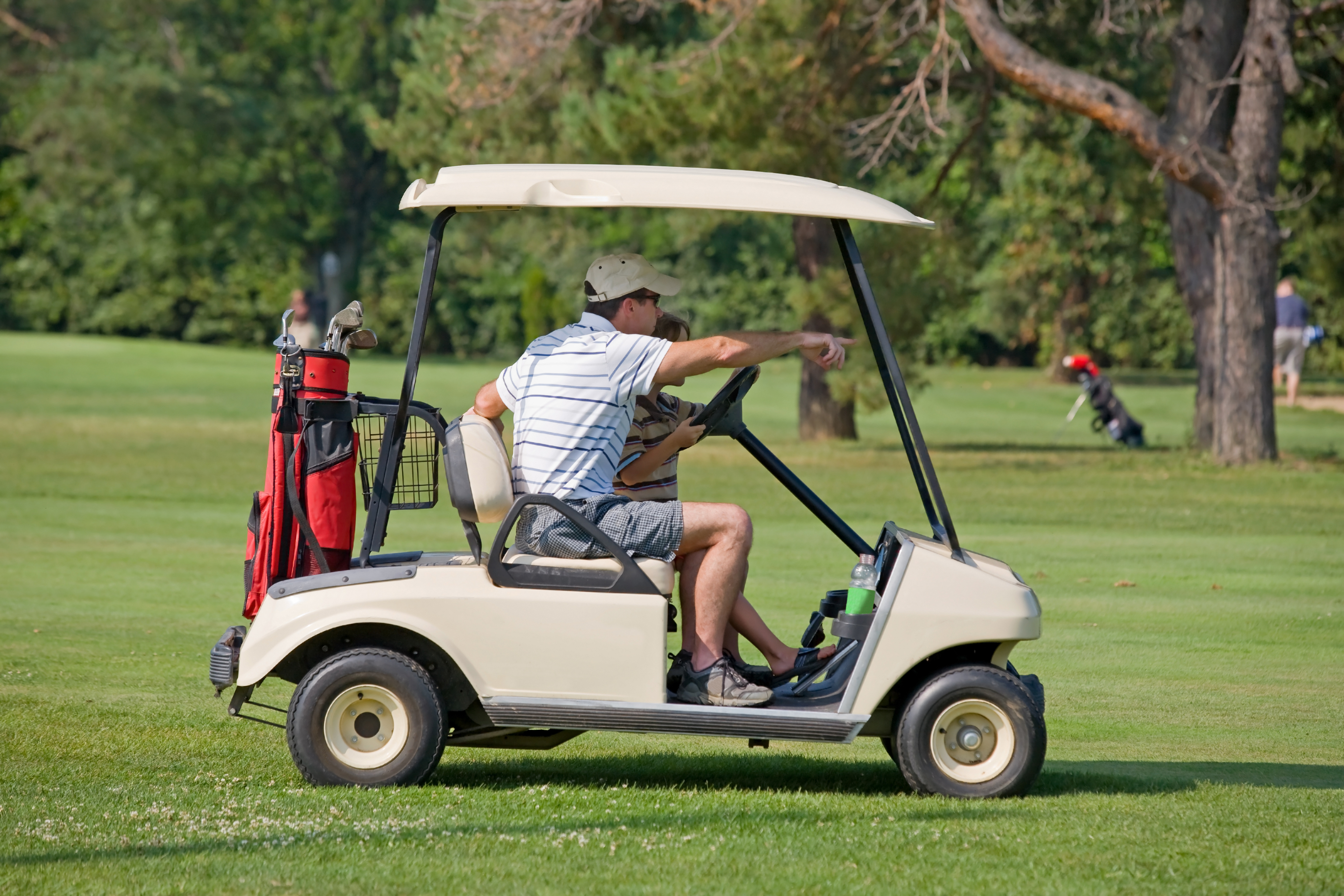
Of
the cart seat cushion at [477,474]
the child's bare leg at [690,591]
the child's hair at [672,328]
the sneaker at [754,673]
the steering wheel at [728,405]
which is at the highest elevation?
the child's hair at [672,328]

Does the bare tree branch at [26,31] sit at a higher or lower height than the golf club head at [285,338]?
higher

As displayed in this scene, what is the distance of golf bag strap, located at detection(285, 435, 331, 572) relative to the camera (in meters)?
5.09

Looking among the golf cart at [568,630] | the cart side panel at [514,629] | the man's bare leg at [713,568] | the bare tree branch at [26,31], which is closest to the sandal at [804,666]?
the golf cart at [568,630]

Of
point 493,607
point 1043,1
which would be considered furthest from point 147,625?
point 1043,1

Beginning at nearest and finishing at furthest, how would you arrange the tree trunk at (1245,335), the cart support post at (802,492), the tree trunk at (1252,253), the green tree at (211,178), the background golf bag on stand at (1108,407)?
the cart support post at (802,492) → the tree trunk at (1252,253) → the tree trunk at (1245,335) → the background golf bag on stand at (1108,407) → the green tree at (211,178)

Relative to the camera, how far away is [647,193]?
16.3ft

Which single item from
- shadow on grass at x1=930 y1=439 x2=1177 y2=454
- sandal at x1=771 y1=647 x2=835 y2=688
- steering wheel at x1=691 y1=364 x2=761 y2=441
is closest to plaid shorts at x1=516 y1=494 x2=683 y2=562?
steering wheel at x1=691 y1=364 x2=761 y2=441

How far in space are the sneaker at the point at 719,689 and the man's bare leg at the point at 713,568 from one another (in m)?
0.03

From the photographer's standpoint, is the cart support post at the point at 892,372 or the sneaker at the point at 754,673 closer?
the cart support post at the point at 892,372

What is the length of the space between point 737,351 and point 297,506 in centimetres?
140

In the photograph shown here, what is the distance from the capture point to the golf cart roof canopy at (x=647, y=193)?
16.3 feet

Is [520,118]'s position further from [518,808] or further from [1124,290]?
[1124,290]

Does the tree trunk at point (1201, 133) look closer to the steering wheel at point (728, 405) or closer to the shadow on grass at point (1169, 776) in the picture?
the shadow on grass at point (1169, 776)

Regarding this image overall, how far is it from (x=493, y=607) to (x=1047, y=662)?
369cm
